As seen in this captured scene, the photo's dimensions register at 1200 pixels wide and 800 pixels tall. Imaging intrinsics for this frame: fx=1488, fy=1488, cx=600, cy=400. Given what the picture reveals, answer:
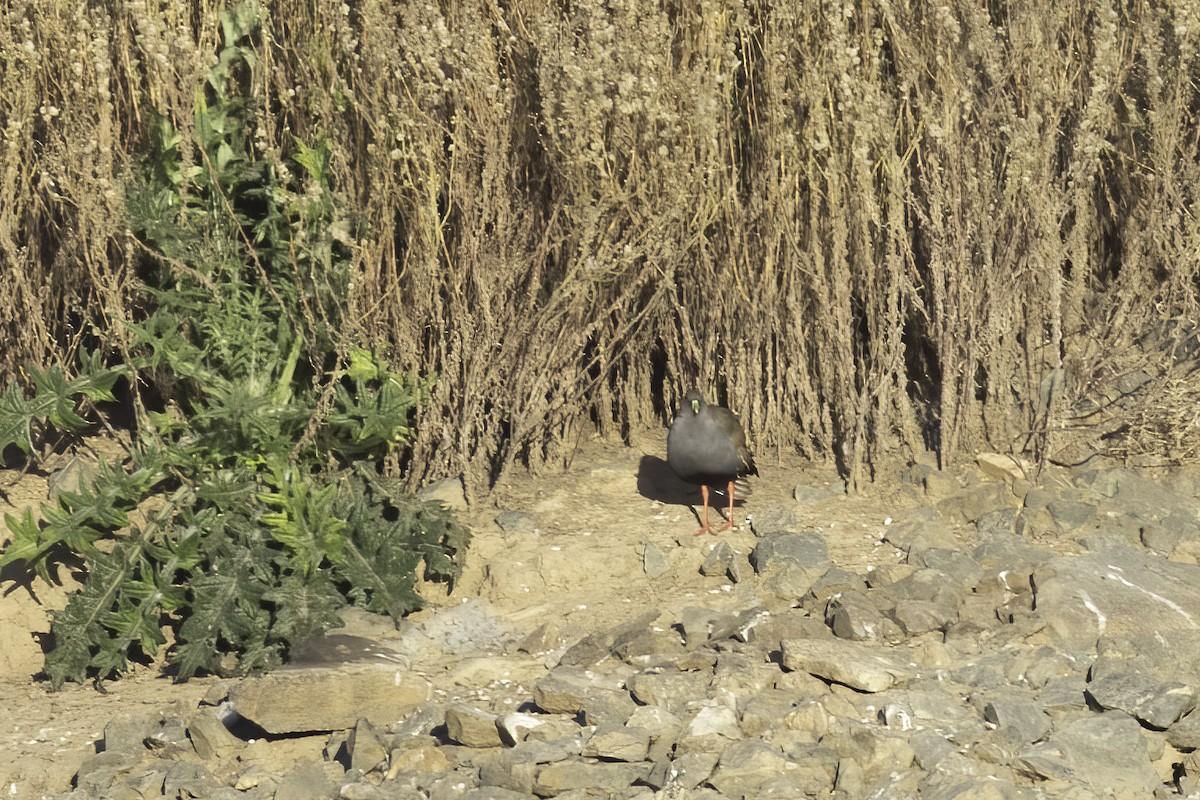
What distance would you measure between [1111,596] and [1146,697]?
876mm

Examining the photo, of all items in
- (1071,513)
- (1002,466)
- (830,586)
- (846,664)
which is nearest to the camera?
(846,664)

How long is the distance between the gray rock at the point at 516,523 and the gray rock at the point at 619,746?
6.41 ft

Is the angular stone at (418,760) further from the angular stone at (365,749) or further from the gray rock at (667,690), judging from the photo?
the gray rock at (667,690)

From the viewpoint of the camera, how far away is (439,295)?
21.5 feet

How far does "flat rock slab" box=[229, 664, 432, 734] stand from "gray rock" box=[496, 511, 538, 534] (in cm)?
136

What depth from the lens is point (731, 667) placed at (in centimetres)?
507

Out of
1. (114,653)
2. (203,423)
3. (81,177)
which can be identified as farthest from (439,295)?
(114,653)

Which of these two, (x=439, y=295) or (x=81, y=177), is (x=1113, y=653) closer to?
(x=439, y=295)

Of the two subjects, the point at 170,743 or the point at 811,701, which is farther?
the point at 170,743

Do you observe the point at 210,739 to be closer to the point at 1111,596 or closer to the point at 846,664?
the point at 846,664

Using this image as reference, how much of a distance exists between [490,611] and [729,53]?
2565mm

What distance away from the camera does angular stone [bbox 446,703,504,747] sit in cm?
478

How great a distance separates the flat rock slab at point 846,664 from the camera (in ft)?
16.1

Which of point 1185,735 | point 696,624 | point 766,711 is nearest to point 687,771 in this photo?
point 766,711
